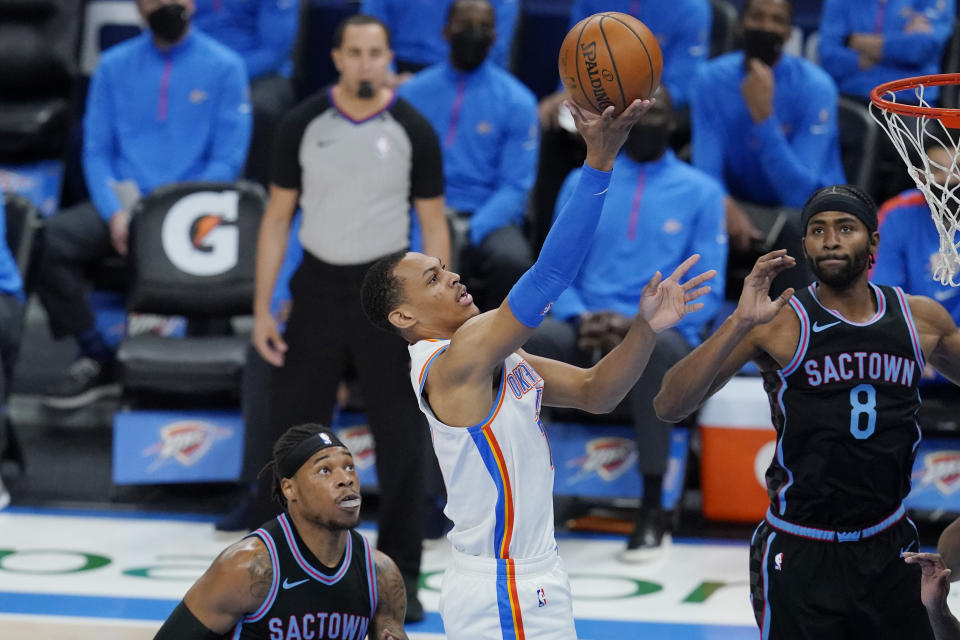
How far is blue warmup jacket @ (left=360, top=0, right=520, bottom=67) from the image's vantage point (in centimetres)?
805

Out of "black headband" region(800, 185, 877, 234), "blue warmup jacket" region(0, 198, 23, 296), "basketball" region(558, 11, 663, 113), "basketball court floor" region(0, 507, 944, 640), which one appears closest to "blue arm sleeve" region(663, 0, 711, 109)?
"basketball court floor" region(0, 507, 944, 640)

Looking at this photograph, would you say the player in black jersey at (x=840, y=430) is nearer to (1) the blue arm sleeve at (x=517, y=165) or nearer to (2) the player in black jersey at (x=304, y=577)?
(2) the player in black jersey at (x=304, y=577)

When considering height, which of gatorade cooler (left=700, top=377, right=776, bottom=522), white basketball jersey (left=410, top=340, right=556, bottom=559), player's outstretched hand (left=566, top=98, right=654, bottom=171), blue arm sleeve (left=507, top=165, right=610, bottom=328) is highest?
player's outstretched hand (left=566, top=98, right=654, bottom=171)

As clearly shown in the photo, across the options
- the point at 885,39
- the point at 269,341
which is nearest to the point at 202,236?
the point at 269,341

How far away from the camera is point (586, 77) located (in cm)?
343

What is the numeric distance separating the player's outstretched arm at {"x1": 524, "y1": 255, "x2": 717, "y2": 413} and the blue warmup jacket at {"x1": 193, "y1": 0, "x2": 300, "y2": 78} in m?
5.03

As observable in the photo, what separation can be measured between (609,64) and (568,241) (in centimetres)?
52

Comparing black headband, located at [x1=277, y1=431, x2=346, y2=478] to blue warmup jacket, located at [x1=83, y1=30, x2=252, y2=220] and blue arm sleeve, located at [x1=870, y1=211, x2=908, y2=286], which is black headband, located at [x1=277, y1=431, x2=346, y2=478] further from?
blue warmup jacket, located at [x1=83, y1=30, x2=252, y2=220]

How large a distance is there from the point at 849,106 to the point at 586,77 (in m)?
4.63

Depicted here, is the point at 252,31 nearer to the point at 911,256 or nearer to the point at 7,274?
the point at 7,274

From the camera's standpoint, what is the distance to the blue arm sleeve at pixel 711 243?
6.58 m

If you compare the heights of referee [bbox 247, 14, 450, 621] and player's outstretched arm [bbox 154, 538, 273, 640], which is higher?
referee [bbox 247, 14, 450, 621]

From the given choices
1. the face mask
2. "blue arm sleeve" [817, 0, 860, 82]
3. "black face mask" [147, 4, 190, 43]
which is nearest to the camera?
the face mask

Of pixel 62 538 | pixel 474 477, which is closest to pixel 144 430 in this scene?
pixel 62 538
